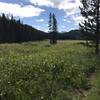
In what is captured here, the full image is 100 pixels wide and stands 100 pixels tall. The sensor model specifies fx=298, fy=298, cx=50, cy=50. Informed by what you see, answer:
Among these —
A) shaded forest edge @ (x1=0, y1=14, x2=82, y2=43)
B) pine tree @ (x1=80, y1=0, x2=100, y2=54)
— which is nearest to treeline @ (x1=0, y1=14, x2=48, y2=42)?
shaded forest edge @ (x1=0, y1=14, x2=82, y2=43)

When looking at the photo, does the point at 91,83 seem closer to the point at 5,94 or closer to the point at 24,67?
the point at 24,67

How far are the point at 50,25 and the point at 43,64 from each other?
94.8 metres

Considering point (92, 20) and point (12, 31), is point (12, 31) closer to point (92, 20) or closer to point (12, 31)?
point (12, 31)

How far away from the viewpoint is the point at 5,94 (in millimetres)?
10500

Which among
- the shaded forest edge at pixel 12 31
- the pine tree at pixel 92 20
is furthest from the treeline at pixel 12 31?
the pine tree at pixel 92 20

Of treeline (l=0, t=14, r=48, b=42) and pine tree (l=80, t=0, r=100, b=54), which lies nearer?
pine tree (l=80, t=0, r=100, b=54)

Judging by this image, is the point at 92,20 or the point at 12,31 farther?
the point at 12,31

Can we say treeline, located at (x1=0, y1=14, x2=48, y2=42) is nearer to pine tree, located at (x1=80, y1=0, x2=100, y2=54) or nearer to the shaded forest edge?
the shaded forest edge

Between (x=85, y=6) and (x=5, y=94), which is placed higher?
(x=85, y=6)

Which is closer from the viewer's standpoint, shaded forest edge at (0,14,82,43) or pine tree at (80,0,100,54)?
pine tree at (80,0,100,54)

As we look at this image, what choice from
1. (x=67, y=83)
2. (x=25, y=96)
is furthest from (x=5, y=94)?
(x=67, y=83)

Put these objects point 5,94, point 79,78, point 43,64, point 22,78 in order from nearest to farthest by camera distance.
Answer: point 5,94, point 22,78, point 79,78, point 43,64

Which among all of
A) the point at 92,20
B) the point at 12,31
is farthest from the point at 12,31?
the point at 92,20

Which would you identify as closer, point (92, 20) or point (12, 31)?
point (92, 20)
